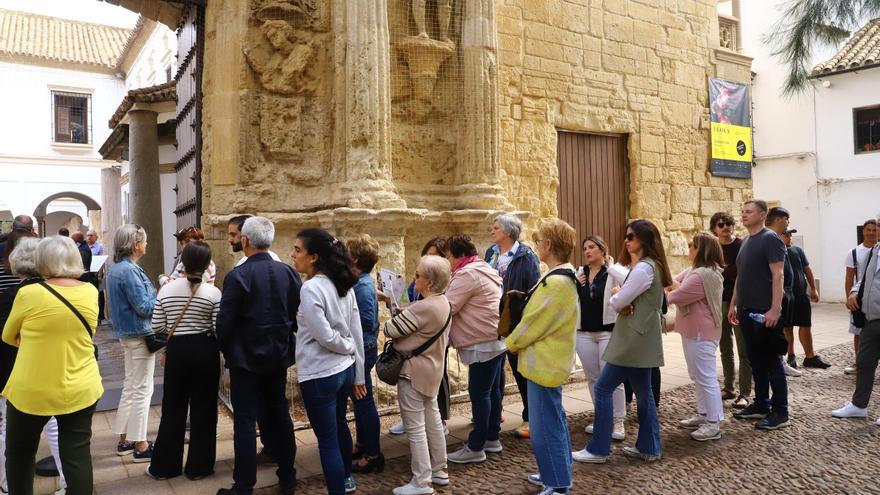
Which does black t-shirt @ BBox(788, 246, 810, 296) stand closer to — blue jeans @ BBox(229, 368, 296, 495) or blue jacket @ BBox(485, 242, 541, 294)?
blue jacket @ BBox(485, 242, 541, 294)

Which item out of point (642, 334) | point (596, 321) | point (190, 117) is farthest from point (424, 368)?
point (190, 117)

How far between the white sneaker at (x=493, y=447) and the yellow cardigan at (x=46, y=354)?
2524 millimetres

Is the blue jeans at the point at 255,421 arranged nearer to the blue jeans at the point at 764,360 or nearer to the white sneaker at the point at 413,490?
the white sneaker at the point at 413,490

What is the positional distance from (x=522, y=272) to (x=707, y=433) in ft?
6.00

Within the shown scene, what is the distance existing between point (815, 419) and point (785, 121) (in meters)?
16.7

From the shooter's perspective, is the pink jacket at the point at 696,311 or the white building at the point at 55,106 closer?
the pink jacket at the point at 696,311

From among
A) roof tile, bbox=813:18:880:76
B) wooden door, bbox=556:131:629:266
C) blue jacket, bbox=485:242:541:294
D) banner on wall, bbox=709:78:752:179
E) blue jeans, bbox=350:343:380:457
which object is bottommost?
blue jeans, bbox=350:343:380:457

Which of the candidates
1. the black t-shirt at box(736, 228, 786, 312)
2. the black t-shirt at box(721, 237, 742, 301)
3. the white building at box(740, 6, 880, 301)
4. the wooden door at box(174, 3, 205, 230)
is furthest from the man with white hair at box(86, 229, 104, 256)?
the white building at box(740, 6, 880, 301)

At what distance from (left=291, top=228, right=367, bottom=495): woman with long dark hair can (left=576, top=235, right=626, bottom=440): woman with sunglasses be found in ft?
6.48

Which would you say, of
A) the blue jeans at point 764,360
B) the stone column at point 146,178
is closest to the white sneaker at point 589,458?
the blue jeans at point 764,360

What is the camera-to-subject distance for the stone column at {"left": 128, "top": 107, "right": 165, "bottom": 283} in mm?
10484

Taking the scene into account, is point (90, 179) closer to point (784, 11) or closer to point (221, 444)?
point (221, 444)

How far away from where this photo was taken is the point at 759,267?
196 inches

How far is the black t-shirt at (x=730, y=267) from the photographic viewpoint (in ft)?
19.1
